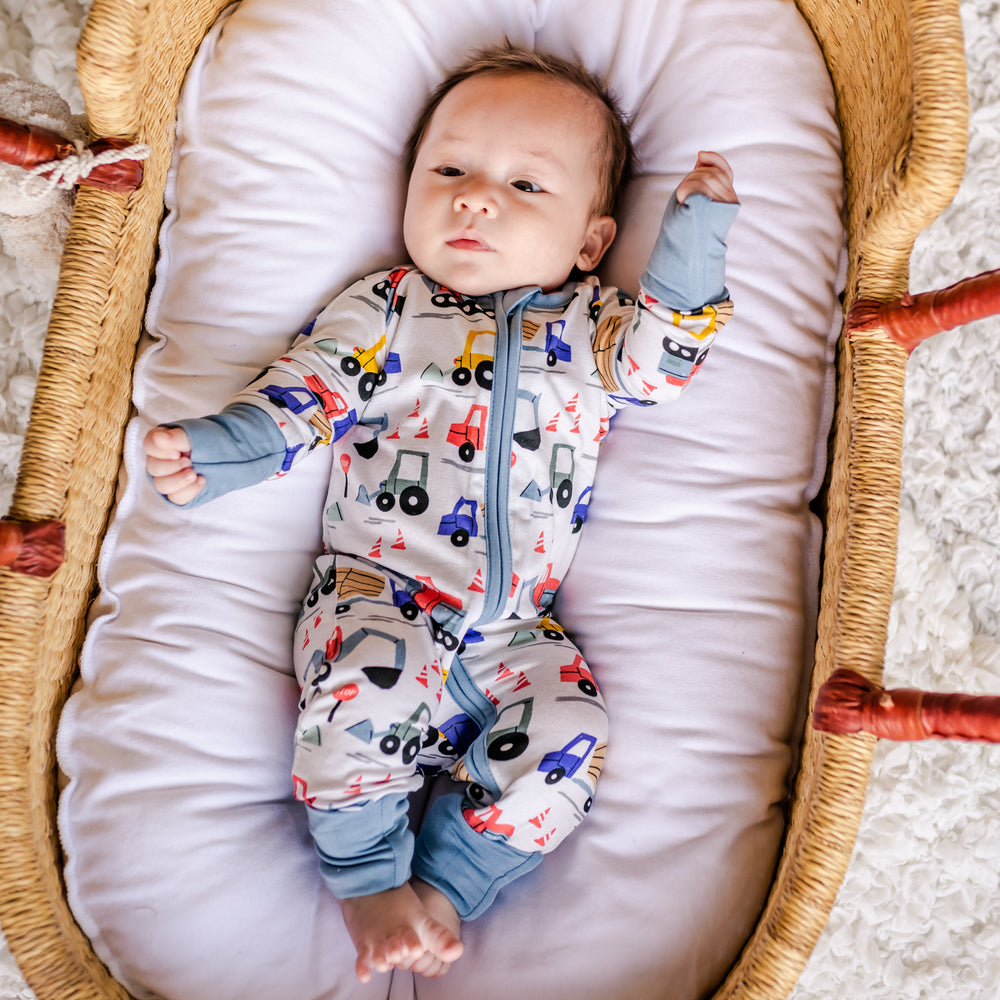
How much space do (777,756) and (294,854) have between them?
580mm

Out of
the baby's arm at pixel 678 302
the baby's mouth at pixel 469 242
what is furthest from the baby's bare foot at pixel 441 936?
the baby's mouth at pixel 469 242

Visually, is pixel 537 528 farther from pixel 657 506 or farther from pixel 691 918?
pixel 691 918

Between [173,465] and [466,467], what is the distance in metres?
0.35

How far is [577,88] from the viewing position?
127 cm

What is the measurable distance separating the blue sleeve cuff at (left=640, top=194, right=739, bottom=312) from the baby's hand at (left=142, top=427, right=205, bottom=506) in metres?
0.52

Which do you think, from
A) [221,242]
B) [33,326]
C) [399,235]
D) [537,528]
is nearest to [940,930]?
[537,528]

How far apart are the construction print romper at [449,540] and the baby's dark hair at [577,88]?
0.18 metres

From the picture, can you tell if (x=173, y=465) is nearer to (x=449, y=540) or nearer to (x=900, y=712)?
(x=449, y=540)

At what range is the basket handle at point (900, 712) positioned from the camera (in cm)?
86

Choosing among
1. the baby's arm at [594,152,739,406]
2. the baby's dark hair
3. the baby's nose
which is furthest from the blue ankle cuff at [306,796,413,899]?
the baby's dark hair

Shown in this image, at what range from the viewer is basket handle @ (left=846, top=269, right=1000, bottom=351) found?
977 mm

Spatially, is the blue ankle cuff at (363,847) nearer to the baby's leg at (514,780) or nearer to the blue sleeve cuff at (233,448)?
the baby's leg at (514,780)

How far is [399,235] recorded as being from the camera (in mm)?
1387

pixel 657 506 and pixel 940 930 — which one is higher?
pixel 657 506
